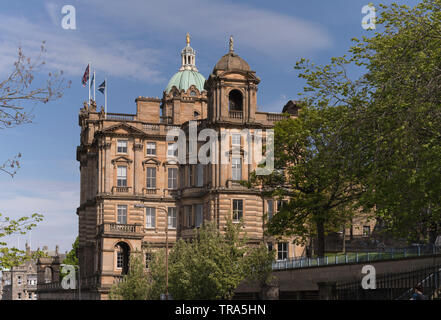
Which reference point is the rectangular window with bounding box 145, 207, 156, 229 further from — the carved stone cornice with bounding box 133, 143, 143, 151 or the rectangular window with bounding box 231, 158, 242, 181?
the rectangular window with bounding box 231, 158, 242, 181

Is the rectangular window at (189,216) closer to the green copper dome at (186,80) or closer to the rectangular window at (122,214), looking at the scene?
the rectangular window at (122,214)

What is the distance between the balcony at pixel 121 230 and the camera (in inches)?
3046

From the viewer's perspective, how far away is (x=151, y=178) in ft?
271

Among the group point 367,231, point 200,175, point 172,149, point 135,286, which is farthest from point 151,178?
point 367,231

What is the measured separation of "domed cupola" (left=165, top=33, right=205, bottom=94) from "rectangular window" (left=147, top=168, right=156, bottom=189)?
1103 inches

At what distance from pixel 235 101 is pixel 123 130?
13361 mm

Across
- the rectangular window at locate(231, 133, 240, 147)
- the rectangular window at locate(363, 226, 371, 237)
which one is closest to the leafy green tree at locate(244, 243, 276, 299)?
the rectangular window at locate(231, 133, 240, 147)

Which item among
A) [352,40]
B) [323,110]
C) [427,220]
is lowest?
[427,220]

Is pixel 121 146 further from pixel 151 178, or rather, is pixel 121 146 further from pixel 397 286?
pixel 397 286

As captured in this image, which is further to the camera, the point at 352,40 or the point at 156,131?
the point at 156,131

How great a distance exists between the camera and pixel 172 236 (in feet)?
268
